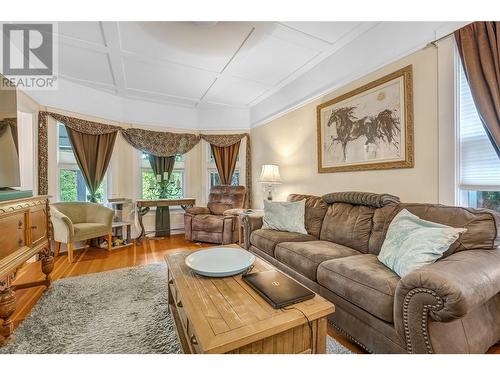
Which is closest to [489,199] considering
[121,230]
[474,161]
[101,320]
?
[474,161]

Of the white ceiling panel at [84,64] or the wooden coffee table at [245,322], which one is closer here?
the wooden coffee table at [245,322]

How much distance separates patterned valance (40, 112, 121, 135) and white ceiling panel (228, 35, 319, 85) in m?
2.34

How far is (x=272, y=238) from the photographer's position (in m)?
2.50

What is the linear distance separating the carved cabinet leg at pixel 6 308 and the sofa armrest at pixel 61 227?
5.31ft

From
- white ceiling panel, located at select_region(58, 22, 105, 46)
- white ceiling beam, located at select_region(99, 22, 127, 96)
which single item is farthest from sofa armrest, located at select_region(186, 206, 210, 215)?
white ceiling panel, located at select_region(58, 22, 105, 46)

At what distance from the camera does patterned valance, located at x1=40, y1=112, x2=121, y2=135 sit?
3.46m

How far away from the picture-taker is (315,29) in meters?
2.37

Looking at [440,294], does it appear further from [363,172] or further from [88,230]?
[88,230]

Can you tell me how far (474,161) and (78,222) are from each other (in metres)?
4.72

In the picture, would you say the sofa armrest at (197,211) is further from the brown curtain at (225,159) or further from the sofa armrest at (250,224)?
the sofa armrest at (250,224)

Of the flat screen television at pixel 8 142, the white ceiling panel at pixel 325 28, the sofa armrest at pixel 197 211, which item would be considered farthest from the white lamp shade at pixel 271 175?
the flat screen television at pixel 8 142

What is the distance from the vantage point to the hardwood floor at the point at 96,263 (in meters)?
1.96

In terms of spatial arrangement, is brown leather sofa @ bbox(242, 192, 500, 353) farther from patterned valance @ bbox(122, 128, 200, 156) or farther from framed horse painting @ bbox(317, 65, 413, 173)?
patterned valance @ bbox(122, 128, 200, 156)
